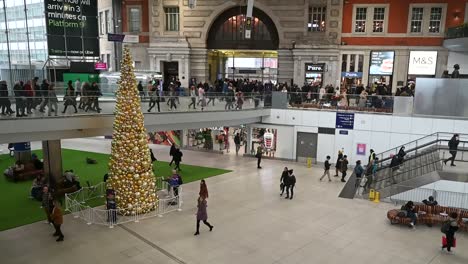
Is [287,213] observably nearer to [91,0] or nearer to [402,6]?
[91,0]

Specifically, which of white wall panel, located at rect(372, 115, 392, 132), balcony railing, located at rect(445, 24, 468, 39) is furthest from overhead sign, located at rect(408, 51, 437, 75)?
white wall panel, located at rect(372, 115, 392, 132)

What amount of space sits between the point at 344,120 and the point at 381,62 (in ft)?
28.9

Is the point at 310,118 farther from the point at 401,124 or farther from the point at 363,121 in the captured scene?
the point at 401,124

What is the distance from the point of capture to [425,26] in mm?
26875

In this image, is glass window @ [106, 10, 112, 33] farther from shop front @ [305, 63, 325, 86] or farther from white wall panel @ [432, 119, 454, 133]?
white wall panel @ [432, 119, 454, 133]

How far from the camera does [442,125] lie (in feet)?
63.7

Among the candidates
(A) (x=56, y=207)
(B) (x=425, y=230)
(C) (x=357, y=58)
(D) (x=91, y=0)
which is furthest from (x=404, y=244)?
(D) (x=91, y=0)

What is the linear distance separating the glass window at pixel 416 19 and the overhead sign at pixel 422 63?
163cm

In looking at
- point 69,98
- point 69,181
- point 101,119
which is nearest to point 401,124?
point 101,119

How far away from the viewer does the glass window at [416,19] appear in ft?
88.3

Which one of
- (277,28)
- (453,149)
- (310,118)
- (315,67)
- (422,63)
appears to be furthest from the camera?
(277,28)

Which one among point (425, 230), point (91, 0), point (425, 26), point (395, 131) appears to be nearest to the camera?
point (425, 230)

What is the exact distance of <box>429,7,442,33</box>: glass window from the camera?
26531 millimetres

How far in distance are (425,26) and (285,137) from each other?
13.3 metres
